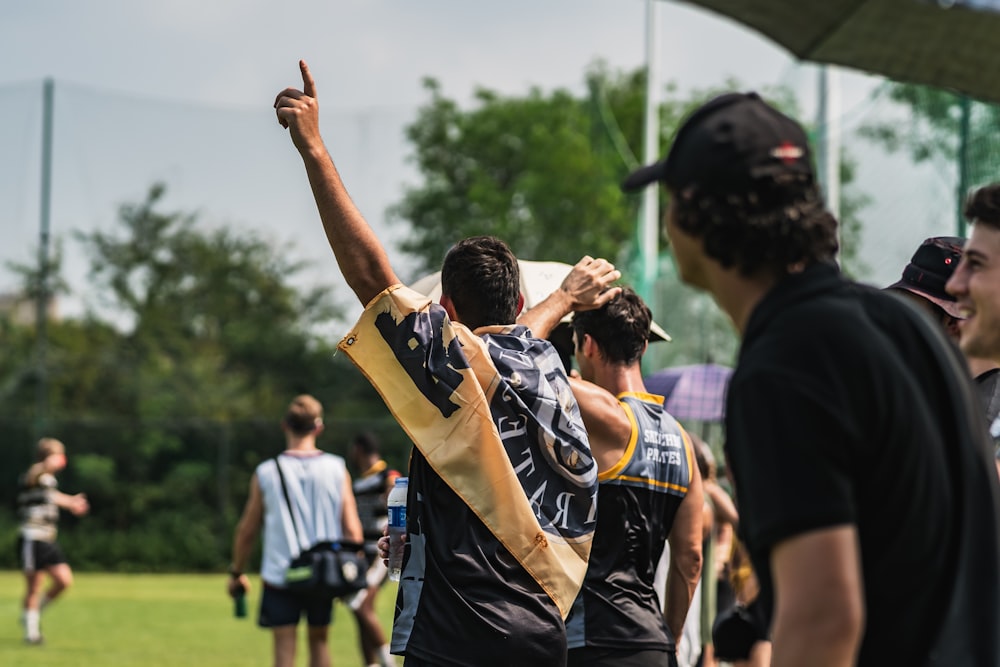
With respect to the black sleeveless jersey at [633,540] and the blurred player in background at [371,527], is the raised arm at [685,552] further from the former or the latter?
the blurred player in background at [371,527]

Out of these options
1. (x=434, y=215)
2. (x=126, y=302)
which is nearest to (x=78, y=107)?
(x=126, y=302)

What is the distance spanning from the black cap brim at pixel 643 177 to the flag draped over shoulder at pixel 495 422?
1355 mm

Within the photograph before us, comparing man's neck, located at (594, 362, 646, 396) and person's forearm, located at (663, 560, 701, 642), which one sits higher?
man's neck, located at (594, 362, 646, 396)

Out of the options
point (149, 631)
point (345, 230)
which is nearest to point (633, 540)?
point (345, 230)

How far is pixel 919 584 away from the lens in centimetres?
214

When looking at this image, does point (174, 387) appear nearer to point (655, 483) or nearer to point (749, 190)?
point (655, 483)

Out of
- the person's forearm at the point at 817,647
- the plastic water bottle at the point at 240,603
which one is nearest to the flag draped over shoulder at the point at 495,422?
the person's forearm at the point at 817,647

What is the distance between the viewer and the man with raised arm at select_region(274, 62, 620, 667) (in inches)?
146

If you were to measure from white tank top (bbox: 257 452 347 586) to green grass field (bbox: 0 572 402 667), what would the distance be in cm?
364

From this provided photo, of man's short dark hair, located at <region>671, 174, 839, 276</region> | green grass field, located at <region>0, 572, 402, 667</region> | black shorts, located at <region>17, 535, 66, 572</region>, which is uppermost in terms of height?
man's short dark hair, located at <region>671, 174, 839, 276</region>

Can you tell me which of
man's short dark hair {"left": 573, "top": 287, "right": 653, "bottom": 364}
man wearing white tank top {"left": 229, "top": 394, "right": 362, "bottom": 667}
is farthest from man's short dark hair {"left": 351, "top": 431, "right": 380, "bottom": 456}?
man's short dark hair {"left": 573, "top": 287, "right": 653, "bottom": 364}

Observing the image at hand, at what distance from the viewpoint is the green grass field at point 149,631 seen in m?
14.3

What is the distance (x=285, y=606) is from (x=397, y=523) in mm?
6469

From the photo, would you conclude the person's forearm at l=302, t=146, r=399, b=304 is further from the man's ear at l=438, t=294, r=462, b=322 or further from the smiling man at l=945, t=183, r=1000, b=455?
the smiling man at l=945, t=183, r=1000, b=455
